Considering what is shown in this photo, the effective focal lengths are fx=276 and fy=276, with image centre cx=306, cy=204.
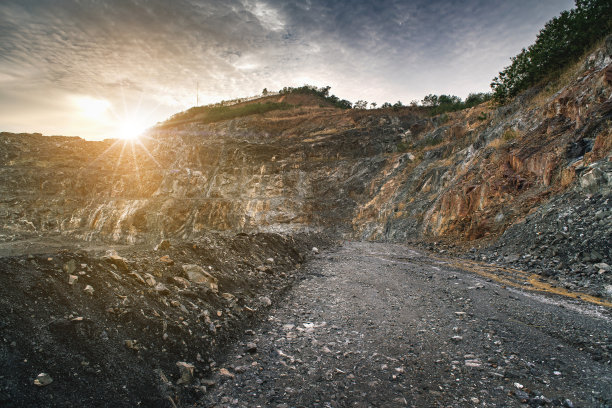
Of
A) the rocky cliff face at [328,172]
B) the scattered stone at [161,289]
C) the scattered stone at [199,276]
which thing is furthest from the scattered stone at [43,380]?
the rocky cliff face at [328,172]

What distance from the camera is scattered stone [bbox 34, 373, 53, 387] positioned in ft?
6.66

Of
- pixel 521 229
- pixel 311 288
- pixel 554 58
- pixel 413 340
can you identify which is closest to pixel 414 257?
pixel 521 229

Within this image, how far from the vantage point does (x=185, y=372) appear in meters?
2.83

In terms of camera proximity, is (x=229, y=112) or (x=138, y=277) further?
(x=229, y=112)

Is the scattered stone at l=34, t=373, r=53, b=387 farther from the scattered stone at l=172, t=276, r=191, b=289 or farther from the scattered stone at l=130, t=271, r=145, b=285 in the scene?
the scattered stone at l=172, t=276, r=191, b=289

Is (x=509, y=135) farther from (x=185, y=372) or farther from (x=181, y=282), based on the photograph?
(x=185, y=372)

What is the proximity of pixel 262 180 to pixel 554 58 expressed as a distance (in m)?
30.1

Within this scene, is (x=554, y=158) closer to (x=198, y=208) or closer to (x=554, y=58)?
(x=554, y=58)

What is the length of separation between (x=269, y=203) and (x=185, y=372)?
1229 inches

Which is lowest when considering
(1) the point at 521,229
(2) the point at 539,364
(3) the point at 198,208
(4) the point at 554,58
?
(3) the point at 198,208

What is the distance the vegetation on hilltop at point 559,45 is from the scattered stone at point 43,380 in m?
26.2

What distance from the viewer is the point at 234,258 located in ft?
21.8

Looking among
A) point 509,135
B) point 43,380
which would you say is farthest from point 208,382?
point 509,135

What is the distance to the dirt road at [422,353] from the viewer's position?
2.67 metres
